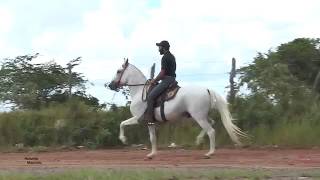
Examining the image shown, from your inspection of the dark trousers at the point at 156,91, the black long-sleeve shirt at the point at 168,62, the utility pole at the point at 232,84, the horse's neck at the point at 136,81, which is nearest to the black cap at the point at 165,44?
the black long-sleeve shirt at the point at 168,62

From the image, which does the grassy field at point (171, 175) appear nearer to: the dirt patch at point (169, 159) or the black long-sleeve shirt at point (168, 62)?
the dirt patch at point (169, 159)

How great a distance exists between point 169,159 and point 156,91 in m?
1.68

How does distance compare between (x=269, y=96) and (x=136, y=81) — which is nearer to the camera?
(x=136, y=81)

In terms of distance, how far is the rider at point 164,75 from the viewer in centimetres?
1717

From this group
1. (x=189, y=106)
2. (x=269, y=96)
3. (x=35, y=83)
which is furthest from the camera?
(x=35, y=83)

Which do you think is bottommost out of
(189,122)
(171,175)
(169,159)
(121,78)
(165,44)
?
(171,175)

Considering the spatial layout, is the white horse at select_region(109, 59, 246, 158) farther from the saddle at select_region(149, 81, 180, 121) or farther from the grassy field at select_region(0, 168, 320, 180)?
the grassy field at select_region(0, 168, 320, 180)

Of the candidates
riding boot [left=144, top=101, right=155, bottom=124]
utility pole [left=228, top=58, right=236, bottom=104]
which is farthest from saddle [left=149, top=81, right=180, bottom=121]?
utility pole [left=228, top=58, right=236, bottom=104]

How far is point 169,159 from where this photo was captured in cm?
1702

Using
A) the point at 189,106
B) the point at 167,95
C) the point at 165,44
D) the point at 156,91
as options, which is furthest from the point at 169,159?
the point at 165,44

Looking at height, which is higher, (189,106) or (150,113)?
(189,106)

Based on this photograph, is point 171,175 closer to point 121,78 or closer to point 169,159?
point 169,159

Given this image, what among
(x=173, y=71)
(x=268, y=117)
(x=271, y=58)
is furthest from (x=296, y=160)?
(x=271, y=58)

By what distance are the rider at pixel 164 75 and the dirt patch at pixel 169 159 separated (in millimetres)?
1296
